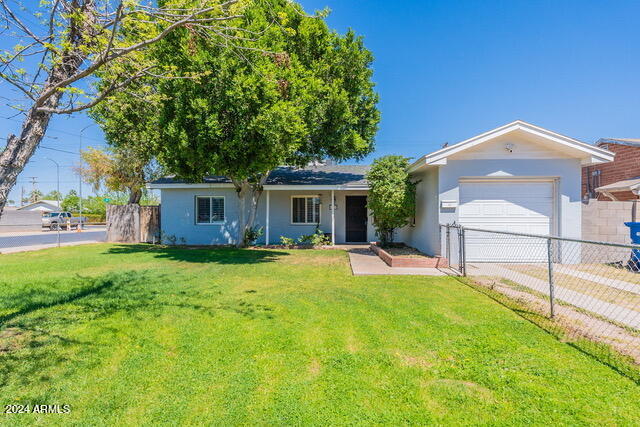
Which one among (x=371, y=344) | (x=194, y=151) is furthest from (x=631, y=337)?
(x=194, y=151)

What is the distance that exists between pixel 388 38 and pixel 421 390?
49.3 feet

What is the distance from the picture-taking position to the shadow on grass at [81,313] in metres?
2.96

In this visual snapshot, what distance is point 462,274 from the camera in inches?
270

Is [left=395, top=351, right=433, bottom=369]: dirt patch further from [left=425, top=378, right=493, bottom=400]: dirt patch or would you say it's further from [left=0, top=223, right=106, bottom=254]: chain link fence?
[left=0, top=223, right=106, bottom=254]: chain link fence

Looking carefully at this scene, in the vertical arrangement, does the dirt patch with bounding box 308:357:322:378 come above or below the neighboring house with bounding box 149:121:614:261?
below

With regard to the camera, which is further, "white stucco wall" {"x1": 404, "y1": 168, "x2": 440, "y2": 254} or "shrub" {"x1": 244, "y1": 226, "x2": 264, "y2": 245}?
"shrub" {"x1": 244, "y1": 226, "x2": 264, "y2": 245}

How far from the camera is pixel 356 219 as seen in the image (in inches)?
539

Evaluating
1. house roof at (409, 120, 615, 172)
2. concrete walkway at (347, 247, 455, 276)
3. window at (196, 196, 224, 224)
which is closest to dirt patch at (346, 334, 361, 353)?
concrete walkway at (347, 247, 455, 276)

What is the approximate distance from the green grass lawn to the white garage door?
11.3 feet

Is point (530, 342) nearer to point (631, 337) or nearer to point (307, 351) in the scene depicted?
point (631, 337)

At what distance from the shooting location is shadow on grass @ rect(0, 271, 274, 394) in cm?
296

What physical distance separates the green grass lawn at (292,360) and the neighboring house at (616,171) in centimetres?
1059

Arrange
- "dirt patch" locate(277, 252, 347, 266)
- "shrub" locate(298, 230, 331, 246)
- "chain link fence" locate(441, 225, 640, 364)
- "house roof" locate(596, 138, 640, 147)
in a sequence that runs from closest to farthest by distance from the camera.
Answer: "chain link fence" locate(441, 225, 640, 364) → "dirt patch" locate(277, 252, 347, 266) → "house roof" locate(596, 138, 640, 147) → "shrub" locate(298, 230, 331, 246)

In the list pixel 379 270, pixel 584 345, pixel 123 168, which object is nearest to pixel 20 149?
pixel 584 345
